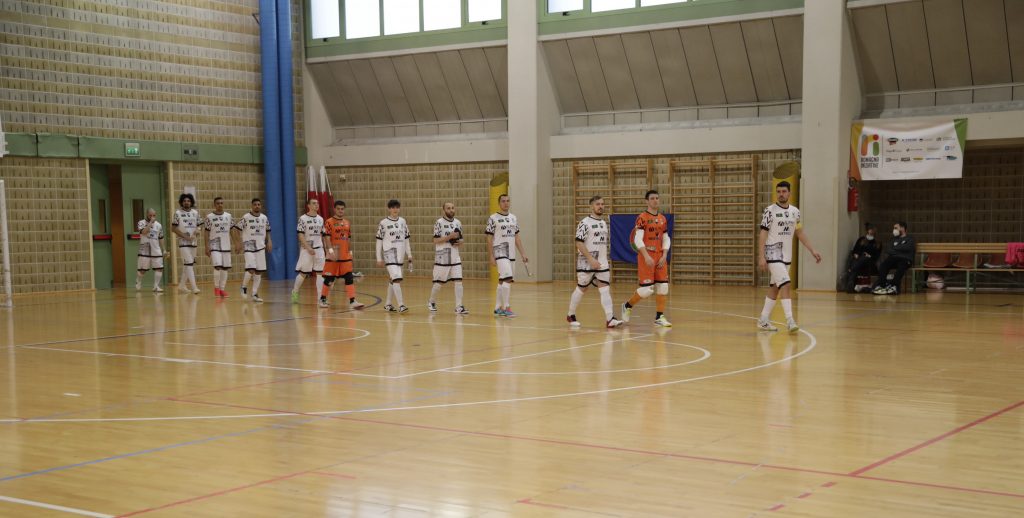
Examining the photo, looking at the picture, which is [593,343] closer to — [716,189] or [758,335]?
[758,335]

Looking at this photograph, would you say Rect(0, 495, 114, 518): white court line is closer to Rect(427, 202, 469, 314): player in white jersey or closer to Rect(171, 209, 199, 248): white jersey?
Rect(427, 202, 469, 314): player in white jersey

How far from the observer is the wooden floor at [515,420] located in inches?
236

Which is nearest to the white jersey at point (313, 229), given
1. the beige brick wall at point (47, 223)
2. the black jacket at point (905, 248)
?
the beige brick wall at point (47, 223)

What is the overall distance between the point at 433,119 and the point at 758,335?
1748cm

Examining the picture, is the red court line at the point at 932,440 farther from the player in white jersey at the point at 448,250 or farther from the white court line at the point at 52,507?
the player in white jersey at the point at 448,250

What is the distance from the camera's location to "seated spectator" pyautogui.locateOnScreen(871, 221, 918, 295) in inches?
848

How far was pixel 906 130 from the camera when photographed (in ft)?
72.4

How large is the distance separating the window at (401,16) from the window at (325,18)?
1.78 metres

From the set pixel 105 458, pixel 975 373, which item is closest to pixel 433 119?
pixel 975 373

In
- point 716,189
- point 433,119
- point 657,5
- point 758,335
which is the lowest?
point 758,335

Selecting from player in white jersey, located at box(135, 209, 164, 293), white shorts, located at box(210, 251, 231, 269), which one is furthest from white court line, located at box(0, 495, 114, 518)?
player in white jersey, located at box(135, 209, 164, 293)

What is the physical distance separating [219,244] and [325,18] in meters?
10.2

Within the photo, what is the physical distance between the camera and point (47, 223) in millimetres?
24344

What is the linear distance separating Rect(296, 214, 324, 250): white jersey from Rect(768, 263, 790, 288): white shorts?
9.34 metres
